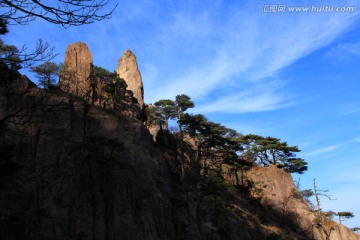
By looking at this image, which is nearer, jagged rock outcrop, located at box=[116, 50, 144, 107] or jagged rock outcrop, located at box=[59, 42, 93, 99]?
jagged rock outcrop, located at box=[59, 42, 93, 99]

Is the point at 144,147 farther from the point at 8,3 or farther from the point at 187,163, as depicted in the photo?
the point at 8,3

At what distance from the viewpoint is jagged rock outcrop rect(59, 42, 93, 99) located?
36.9 m

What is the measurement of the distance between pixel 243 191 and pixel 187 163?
11.8 meters

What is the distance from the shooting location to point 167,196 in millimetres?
29875

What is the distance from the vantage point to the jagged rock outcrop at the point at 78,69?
121 ft

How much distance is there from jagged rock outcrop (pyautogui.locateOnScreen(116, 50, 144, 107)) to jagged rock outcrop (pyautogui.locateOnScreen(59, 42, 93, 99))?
33.0 feet

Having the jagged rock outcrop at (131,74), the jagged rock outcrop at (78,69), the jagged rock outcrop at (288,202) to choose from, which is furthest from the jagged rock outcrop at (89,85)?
the jagged rock outcrop at (288,202)

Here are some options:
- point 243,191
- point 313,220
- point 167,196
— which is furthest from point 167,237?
point 313,220

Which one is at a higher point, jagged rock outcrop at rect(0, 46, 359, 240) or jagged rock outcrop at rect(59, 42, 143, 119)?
jagged rock outcrop at rect(59, 42, 143, 119)

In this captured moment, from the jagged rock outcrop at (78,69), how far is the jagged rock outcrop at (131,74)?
10.1 metres

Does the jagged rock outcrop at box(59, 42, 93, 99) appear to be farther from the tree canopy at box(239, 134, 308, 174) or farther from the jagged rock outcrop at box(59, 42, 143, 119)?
the tree canopy at box(239, 134, 308, 174)

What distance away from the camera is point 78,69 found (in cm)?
3950

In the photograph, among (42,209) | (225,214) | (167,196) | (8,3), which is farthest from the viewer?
(225,214)

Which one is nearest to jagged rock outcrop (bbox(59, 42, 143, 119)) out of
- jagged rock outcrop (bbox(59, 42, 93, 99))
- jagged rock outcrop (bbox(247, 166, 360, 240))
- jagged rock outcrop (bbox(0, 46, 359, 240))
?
jagged rock outcrop (bbox(59, 42, 93, 99))
